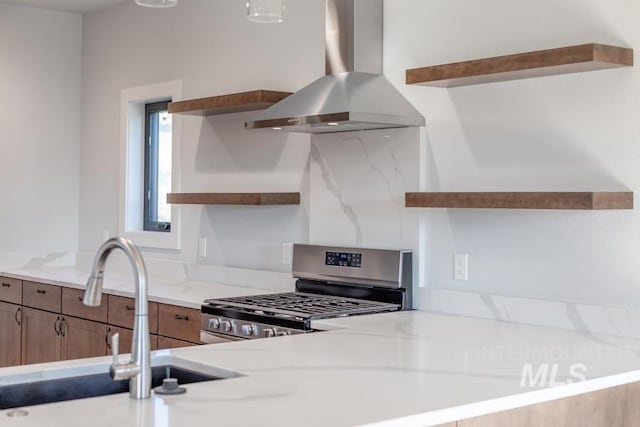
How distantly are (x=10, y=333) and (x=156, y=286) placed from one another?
50.5 inches

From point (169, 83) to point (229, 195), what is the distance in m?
1.15

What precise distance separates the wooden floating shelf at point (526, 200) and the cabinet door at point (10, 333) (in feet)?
10.0

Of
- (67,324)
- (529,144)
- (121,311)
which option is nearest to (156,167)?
(67,324)

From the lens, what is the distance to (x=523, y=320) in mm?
3123

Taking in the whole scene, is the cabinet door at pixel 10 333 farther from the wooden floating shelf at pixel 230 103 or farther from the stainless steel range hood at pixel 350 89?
the stainless steel range hood at pixel 350 89

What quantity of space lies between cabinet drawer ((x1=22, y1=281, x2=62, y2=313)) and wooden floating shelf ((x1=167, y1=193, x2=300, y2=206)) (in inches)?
36.3

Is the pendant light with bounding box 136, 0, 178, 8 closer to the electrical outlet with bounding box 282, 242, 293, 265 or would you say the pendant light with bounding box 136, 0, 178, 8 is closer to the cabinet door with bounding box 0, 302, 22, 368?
the electrical outlet with bounding box 282, 242, 293, 265

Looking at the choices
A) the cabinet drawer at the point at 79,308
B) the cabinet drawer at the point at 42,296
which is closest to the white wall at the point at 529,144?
the cabinet drawer at the point at 79,308

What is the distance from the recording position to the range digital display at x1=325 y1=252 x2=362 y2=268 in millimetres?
3695

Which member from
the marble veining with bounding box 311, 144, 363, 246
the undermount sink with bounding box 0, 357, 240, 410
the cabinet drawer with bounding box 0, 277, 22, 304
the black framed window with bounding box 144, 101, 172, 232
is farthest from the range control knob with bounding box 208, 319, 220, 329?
the cabinet drawer with bounding box 0, 277, 22, 304

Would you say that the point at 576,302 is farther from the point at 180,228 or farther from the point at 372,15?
the point at 180,228

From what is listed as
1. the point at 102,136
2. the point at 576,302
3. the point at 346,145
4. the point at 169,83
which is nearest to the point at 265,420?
the point at 576,302

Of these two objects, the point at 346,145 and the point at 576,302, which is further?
the point at 346,145

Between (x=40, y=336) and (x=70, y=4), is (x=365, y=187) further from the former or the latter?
(x=70, y=4)
